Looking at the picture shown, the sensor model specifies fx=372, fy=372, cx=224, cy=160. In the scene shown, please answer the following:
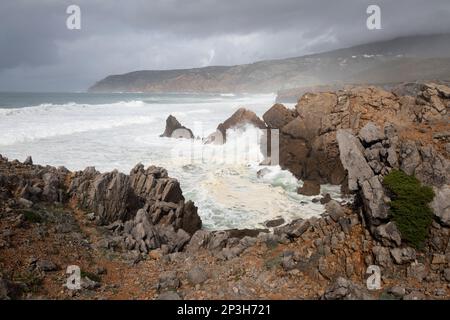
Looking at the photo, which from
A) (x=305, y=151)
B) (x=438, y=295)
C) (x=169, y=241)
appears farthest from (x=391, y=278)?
(x=305, y=151)

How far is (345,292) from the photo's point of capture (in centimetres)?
1167

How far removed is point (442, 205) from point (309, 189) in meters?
13.6

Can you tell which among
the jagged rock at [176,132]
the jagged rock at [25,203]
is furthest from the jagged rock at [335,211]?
the jagged rock at [176,132]

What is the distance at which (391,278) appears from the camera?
12.8m

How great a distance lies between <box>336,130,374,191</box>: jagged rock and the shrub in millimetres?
1554

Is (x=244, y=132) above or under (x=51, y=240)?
above

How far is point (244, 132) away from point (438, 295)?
1223 inches

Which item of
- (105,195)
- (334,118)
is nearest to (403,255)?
(105,195)

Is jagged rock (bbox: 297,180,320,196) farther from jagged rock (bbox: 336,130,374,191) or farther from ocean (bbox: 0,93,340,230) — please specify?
jagged rock (bbox: 336,130,374,191)
